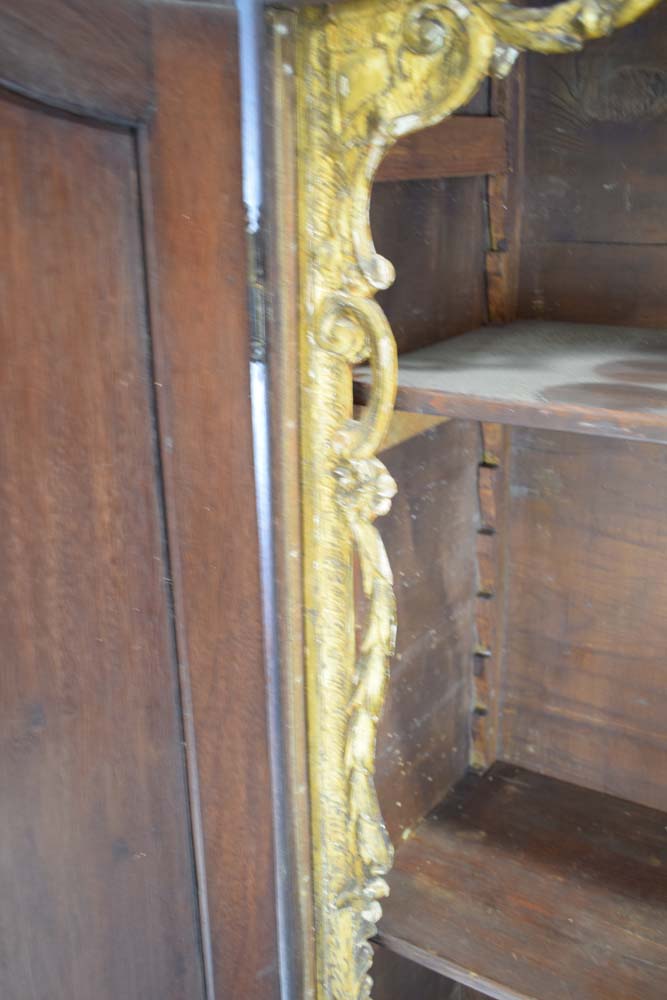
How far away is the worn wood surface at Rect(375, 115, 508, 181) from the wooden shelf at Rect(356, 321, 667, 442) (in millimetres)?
169

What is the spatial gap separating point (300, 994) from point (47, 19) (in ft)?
2.67

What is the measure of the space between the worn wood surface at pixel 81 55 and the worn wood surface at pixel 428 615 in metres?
0.49

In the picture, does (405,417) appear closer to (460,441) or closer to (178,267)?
(460,441)

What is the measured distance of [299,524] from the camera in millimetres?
772

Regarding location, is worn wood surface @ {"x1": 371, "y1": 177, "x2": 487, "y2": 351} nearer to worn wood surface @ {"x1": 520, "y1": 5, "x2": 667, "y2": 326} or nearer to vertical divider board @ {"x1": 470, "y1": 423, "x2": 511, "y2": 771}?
worn wood surface @ {"x1": 520, "y1": 5, "x2": 667, "y2": 326}

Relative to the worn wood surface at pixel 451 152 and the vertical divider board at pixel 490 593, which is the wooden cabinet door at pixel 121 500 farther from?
the vertical divider board at pixel 490 593

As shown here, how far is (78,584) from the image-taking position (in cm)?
63

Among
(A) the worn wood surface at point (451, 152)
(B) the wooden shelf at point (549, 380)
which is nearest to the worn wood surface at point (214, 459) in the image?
(B) the wooden shelf at point (549, 380)

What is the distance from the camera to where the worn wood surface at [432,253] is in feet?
3.10

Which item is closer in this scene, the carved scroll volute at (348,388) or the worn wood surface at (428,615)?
the carved scroll volute at (348,388)

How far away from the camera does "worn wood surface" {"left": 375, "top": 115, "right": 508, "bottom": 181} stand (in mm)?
888

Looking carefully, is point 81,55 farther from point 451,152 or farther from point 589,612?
point 589,612

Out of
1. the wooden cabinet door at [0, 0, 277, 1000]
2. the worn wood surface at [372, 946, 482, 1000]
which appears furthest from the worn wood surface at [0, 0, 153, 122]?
the worn wood surface at [372, 946, 482, 1000]

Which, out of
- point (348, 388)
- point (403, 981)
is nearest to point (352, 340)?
point (348, 388)
